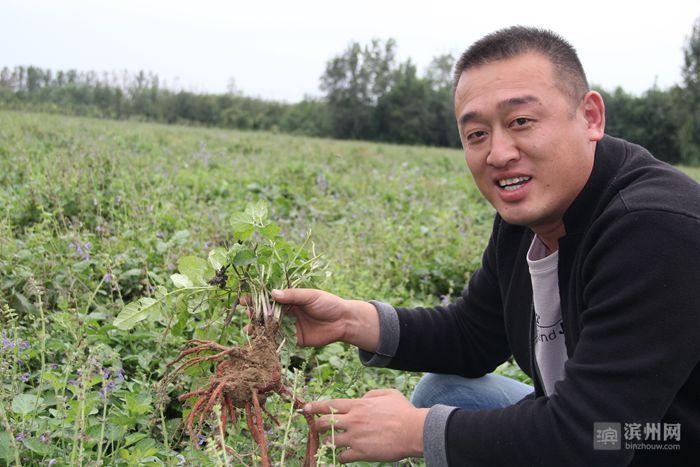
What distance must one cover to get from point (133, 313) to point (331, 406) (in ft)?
2.70

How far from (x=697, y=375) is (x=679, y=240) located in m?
0.35

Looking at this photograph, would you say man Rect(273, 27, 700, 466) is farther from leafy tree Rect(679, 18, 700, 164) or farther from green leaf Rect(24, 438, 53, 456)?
leafy tree Rect(679, 18, 700, 164)

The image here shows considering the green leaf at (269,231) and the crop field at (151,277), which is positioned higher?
the green leaf at (269,231)

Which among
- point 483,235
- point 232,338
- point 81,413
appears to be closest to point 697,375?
point 81,413

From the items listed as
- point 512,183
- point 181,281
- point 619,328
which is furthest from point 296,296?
point 619,328

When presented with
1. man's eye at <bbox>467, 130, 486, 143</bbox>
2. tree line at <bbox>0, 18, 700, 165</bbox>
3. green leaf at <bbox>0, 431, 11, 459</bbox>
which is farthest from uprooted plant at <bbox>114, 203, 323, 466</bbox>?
tree line at <bbox>0, 18, 700, 165</bbox>

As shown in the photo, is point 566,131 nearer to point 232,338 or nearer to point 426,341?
point 426,341

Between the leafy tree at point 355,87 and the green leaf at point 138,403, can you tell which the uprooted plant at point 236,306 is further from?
the leafy tree at point 355,87

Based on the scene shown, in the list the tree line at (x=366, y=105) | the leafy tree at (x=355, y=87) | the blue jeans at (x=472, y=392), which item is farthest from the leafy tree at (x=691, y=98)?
the blue jeans at (x=472, y=392)

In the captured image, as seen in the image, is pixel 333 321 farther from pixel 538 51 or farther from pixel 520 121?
pixel 538 51

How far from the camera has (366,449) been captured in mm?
1759

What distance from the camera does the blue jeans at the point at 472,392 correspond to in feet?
8.04

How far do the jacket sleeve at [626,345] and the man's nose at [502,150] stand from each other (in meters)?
0.36

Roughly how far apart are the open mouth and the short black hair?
273 millimetres
